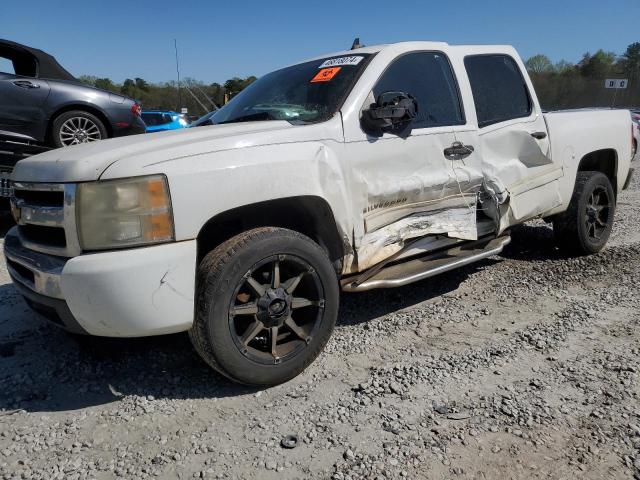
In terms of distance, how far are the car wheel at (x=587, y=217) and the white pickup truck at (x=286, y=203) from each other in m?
0.61

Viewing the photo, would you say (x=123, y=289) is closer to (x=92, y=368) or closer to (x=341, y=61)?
(x=92, y=368)

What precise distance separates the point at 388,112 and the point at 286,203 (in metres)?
0.83

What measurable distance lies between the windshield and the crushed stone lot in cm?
149

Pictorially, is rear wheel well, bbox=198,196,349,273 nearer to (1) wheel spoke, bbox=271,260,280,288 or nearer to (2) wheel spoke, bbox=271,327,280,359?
(1) wheel spoke, bbox=271,260,280,288

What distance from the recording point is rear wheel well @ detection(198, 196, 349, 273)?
278cm

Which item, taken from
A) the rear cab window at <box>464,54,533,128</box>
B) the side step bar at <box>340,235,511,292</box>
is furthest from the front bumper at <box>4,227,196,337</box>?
the rear cab window at <box>464,54,533,128</box>

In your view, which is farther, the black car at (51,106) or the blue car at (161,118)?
the blue car at (161,118)

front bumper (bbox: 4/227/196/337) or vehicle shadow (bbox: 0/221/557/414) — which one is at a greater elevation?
front bumper (bbox: 4/227/196/337)

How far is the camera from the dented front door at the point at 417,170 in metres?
3.04

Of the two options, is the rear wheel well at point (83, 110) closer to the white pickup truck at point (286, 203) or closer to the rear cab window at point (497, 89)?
the white pickup truck at point (286, 203)

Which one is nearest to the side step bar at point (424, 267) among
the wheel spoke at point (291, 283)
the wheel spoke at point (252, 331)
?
the wheel spoke at point (291, 283)

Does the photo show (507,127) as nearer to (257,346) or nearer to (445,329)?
(445,329)

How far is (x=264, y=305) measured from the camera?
262 cm

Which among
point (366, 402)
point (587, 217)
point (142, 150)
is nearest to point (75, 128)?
point (142, 150)
